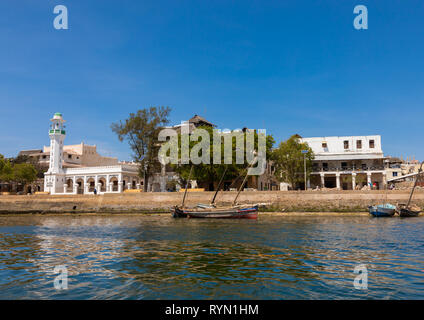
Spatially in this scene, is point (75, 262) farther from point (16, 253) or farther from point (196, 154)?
point (196, 154)

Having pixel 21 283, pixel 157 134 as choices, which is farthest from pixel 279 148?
pixel 21 283

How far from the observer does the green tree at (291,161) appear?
53.8 meters

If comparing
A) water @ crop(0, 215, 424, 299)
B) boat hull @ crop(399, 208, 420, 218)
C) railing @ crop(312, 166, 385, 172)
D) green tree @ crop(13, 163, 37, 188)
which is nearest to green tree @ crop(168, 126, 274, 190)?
railing @ crop(312, 166, 385, 172)

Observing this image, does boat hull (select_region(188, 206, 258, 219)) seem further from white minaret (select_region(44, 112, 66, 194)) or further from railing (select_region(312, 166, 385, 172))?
white minaret (select_region(44, 112, 66, 194))

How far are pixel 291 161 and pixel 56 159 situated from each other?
41550 mm

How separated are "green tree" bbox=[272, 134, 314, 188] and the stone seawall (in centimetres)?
1243

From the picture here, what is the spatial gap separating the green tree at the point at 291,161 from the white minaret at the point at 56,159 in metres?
38.1

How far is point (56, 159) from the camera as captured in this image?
6056 cm

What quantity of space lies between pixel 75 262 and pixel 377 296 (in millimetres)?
9768

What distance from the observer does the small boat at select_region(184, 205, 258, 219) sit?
35875 millimetres

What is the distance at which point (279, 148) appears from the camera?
5566 cm

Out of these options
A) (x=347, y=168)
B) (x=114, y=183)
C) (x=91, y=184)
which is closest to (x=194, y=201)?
(x=114, y=183)

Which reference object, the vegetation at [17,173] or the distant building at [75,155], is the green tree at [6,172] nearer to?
the vegetation at [17,173]

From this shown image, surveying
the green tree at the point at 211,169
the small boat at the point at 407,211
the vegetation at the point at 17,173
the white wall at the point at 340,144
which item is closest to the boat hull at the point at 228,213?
the green tree at the point at 211,169
